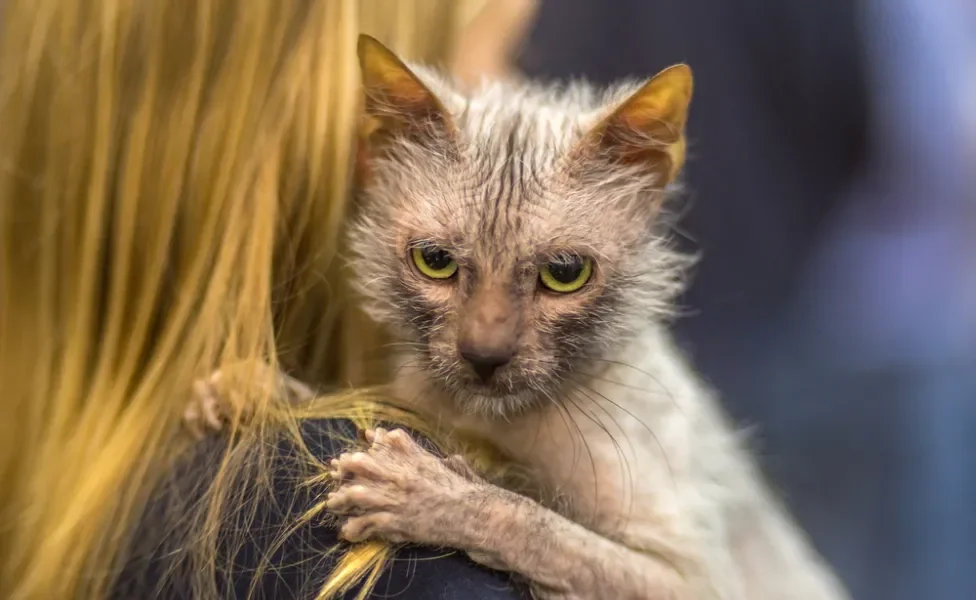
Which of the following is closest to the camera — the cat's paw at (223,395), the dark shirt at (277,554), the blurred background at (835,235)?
the dark shirt at (277,554)

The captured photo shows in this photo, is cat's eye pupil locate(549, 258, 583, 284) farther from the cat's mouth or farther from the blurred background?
the blurred background

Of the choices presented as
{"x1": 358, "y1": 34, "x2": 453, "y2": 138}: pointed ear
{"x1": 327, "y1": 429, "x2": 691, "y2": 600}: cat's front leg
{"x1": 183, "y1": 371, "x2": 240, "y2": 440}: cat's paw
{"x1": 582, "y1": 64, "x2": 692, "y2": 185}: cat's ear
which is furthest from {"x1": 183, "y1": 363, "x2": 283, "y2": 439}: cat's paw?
{"x1": 582, "y1": 64, "x2": 692, "y2": 185}: cat's ear

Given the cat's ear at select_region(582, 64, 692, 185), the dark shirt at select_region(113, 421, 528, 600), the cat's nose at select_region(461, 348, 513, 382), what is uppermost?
the cat's ear at select_region(582, 64, 692, 185)

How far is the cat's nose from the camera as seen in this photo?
1.92ft

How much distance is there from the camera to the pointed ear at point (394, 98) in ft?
1.91

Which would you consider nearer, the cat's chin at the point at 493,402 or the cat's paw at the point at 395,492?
the cat's paw at the point at 395,492

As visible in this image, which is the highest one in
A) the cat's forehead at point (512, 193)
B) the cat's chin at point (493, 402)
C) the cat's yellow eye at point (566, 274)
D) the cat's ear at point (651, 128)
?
the cat's ear at point (651, 128)

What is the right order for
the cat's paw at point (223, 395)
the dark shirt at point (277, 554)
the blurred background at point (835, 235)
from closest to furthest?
the dark shirt at point (277, 554) < the cat's paw at point (223, 395) < the blurred background at point (835, 235)

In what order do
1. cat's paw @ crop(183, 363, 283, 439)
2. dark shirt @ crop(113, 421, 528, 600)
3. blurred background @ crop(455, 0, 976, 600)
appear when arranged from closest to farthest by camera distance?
dark shirt @ crop(113, 421, 528, 600) → cat's paw @ crop(183, 363, 283, 439) → blurred background @ crop(455, 0, 976, 600)

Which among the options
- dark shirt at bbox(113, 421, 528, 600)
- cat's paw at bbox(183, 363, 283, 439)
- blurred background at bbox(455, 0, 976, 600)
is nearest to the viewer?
dark shirt at bbox(113, 421, 528, 600)

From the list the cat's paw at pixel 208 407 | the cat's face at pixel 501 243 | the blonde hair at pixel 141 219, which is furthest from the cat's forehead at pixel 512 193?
the cat's paw at pixel 208 407

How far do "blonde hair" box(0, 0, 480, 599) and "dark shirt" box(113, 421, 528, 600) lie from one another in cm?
2

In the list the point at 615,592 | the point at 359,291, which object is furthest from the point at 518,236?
the point at 615,592

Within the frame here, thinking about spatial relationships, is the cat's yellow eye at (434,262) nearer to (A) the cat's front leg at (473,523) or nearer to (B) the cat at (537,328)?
(B) the cat at (537,328)
